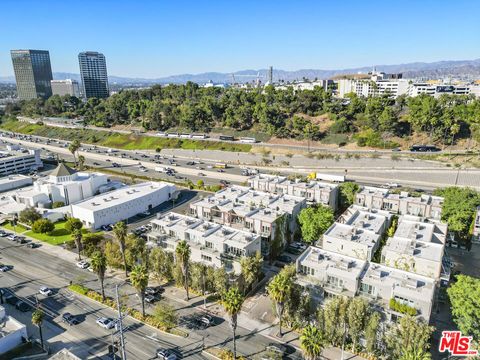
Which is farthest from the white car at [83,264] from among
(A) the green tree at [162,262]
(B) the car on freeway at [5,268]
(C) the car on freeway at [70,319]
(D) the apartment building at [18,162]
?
(D) the apartment building at [18,162]

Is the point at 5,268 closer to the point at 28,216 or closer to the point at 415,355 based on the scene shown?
the point at 28,216

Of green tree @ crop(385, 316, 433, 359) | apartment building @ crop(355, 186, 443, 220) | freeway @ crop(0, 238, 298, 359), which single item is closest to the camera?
green tree @ crop(385, 316, 433, 359)

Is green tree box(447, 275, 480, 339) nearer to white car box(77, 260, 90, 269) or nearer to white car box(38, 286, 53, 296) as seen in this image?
white car box(38, 286, 53, 296)

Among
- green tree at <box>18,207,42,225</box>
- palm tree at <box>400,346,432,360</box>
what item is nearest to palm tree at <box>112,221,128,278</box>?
green tree at <box>18,207,42,225</box>

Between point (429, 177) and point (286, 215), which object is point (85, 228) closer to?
point (286, 215)

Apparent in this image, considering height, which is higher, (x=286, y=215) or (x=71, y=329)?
(x=286, y=215)

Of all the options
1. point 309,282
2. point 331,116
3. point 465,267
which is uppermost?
point 331,116

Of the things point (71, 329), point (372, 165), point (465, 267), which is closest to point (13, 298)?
point (71, 329)
